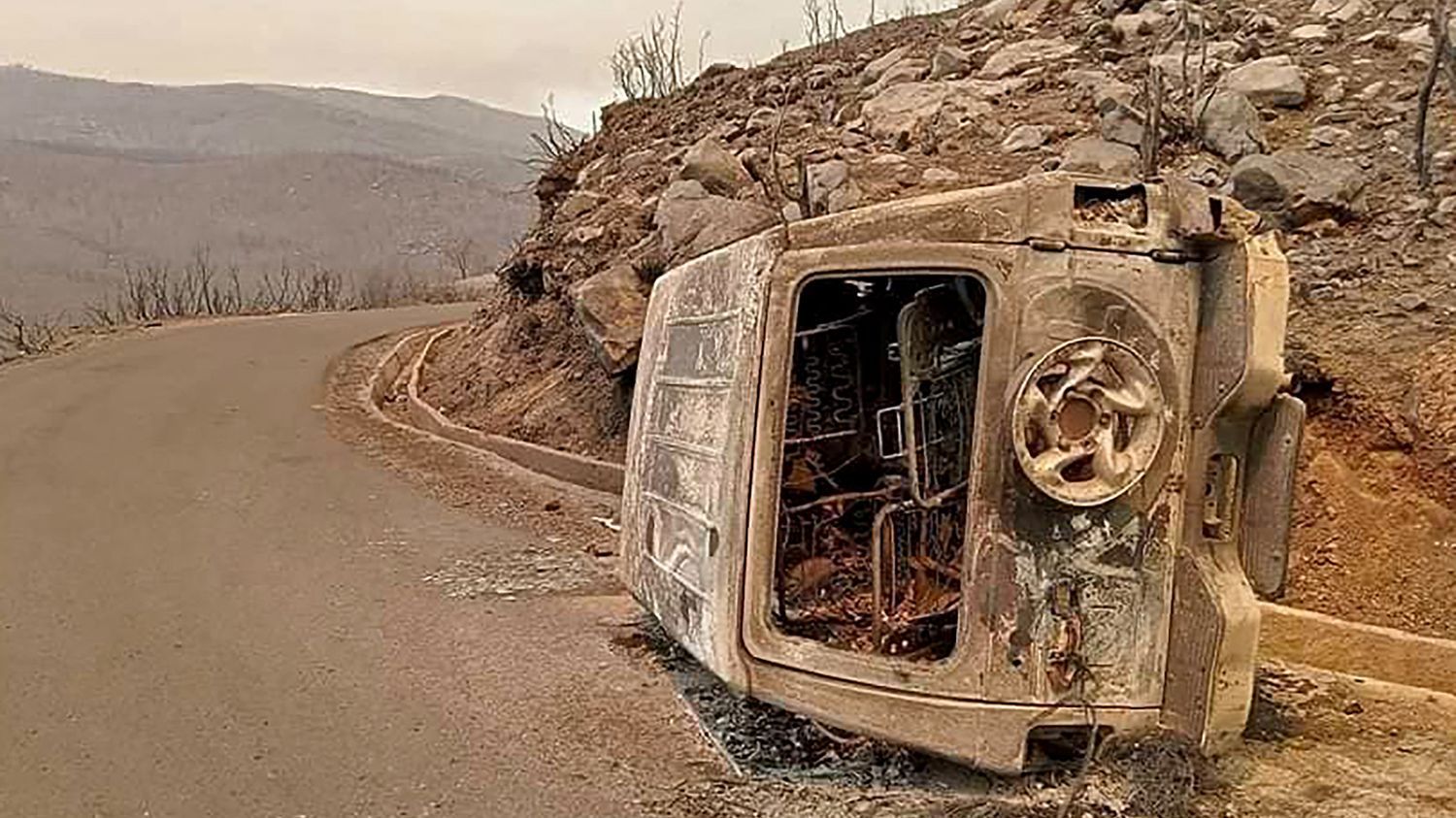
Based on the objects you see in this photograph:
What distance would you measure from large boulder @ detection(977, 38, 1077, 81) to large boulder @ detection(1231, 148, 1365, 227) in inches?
178

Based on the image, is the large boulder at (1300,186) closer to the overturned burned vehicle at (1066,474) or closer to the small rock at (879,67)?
the overturned burned vehicle at (1066,474)

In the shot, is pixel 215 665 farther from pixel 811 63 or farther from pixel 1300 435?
pixel 811 63

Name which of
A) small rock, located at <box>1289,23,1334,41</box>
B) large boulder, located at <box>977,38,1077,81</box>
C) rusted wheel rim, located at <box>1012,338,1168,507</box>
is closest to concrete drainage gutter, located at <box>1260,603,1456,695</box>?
rusted wheel rim, located at <box>1012,338,1168,507</box>

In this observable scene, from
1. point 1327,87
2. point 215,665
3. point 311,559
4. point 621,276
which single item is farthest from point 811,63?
point 215,665

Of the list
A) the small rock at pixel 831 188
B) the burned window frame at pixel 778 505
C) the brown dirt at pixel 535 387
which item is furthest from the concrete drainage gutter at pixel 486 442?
the burned window frame at pixel 778 505

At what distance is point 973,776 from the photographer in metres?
4.23

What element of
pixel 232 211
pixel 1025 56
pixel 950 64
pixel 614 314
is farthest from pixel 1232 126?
pixel 232 211

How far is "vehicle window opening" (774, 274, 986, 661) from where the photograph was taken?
4.61 metres

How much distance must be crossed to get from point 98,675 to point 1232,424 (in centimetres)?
468

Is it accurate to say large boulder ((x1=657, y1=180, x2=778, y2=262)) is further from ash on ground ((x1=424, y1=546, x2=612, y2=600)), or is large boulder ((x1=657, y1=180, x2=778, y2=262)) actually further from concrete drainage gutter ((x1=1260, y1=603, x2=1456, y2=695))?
→ concrete drainage gutter ((x1=1260, y1=603, x2=1456, y2=695))

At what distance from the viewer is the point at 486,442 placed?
39.5 feet

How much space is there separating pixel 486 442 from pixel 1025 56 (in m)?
6.22

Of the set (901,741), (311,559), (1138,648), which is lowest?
(311,559)

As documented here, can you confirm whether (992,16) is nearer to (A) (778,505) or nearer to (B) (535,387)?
(B) (535,387)
